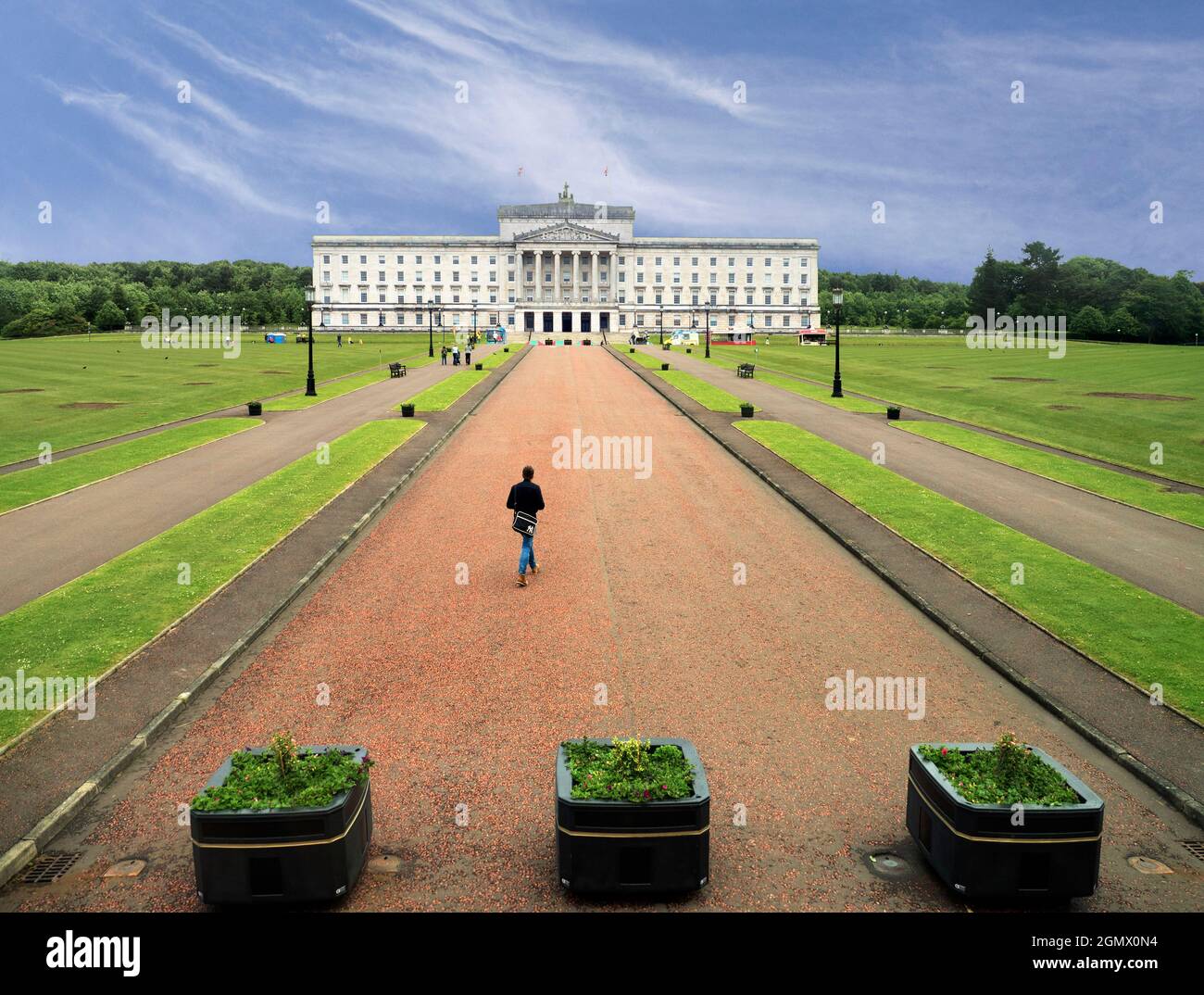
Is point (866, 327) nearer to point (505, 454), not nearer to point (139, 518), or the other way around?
point (505, 454)

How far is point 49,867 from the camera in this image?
29.1 feet

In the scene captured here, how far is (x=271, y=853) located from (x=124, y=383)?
5998cm

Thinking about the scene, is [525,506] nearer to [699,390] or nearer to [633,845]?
[633,845]

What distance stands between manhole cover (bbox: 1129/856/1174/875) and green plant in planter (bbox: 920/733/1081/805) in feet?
4.69

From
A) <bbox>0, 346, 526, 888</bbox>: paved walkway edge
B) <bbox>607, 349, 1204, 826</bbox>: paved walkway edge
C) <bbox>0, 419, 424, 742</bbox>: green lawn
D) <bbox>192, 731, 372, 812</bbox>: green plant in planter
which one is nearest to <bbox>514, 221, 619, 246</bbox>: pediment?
<bbox>0, 419, 424, 742</bbox>: green lawn

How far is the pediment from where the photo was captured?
194000mm

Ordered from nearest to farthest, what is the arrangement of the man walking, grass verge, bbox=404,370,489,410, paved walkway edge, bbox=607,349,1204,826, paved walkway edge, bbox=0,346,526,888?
1. paved walkway edge, bbox=0,346,526,888
2. paved walkway edge, bbox=607,349,1204,826
3. the man walking
4. grass verge, bbox=404,370,489,410

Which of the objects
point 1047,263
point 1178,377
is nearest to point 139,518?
point 1178,377

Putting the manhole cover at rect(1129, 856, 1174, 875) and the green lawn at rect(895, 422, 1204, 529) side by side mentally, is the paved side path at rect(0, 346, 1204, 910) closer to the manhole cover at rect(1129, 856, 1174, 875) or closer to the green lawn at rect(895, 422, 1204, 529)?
the manhole cover at rect(1129, 856, 1174, 875)

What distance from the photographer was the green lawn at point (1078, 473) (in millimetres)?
25422

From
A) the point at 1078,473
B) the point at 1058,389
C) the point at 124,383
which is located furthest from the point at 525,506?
the point at 124,383

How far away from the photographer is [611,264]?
198250 mm

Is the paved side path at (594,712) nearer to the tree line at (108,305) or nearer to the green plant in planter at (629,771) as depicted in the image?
the green plant in planter at (629,771)

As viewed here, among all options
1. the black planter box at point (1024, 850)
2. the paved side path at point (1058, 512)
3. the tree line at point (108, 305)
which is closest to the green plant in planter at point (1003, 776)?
the black planter box at point (1024, 850)
